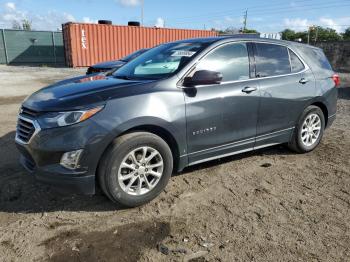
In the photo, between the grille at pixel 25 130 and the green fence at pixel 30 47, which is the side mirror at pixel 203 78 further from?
the green fence at pixel 30 47

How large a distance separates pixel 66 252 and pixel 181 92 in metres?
1.92

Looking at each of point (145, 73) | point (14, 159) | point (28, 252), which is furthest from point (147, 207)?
point (14, 159)

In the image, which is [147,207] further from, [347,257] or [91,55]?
[91,55]

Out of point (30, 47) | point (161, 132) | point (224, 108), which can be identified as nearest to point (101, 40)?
point (30, 47)

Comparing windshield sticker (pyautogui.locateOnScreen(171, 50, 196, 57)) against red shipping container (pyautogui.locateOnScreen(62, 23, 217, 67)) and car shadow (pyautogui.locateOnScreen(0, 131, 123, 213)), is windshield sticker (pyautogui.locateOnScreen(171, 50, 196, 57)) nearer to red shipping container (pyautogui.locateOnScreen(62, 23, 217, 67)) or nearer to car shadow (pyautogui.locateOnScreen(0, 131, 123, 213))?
car shadow (pyautogui.locateOnScreen(0, 131, 123, 213))

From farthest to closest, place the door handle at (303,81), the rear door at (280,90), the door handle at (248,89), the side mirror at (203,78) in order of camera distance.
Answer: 1. the door handle at (303,81)
2. the rear door at (280,90)
3. the door handle at (248,89)
4. the side mirror at (203,78)

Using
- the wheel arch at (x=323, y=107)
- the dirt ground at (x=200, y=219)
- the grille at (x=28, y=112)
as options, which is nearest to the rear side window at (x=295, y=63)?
the wheel arch at (x=323, y=107)

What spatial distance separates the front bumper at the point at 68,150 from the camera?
119 inches

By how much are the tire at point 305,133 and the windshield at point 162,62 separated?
1.95m

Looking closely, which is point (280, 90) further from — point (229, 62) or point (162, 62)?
point (162, 62)

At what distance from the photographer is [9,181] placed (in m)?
3.99

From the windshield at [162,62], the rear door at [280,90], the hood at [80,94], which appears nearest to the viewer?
the hood at [80,94]

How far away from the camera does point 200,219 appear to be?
3260 millimetres

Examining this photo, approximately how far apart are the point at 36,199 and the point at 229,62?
2729mm
